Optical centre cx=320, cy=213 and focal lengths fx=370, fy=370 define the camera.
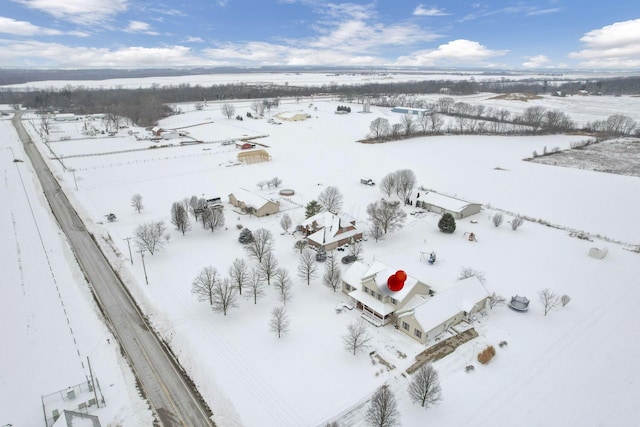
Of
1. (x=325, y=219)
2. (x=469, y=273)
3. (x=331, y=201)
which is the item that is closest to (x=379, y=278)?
(x=469, y=273)

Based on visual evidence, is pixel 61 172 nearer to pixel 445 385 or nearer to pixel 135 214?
pixel 135 214

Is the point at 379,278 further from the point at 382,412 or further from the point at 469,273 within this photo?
the point at 382,412

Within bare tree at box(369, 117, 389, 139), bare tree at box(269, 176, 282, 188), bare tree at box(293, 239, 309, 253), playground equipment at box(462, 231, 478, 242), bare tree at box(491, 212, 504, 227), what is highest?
bare tree at box(369, 117, 389, 139)

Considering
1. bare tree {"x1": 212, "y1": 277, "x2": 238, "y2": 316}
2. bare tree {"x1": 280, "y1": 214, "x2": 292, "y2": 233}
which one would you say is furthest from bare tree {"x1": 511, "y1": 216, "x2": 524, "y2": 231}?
bare tree {"x1": 212, "y1": 277, "x2": 238, "y2": 316}

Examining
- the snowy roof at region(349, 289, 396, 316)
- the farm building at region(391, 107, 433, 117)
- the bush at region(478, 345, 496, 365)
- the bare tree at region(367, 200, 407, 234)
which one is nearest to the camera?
the bush at region(478, 345, 496, 365)

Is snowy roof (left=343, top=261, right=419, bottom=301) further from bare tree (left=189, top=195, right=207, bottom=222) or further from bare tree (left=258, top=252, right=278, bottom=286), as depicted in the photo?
bare tree (left=189, top=195, right=207, bottom=222)
